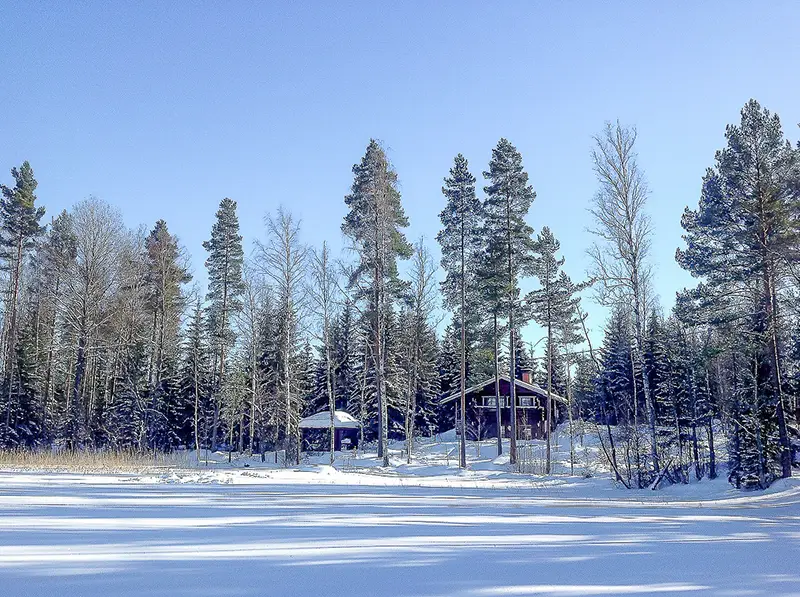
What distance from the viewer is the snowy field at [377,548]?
4.58 meters

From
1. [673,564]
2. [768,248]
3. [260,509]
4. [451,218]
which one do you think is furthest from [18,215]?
[673,564]

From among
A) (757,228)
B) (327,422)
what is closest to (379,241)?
(757,228)

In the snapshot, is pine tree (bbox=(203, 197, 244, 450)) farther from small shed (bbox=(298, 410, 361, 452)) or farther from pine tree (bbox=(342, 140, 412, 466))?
pine tree (bbox=(342, 140, 412, 466))

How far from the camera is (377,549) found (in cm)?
597

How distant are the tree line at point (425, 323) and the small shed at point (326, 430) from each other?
1.99 metres

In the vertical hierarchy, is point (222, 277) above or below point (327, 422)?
above

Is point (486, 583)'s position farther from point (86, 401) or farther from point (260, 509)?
point (86, 401)

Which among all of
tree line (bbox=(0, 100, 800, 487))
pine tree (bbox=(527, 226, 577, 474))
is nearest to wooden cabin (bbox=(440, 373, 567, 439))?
tree line (bbox=(0, 100, 800, 487))

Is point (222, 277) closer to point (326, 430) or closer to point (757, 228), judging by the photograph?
point (326, 430)

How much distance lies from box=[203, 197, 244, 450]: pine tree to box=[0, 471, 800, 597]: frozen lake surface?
2978 cm

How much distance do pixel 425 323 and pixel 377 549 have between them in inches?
1405

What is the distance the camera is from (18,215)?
127ft

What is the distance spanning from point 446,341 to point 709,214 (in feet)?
113

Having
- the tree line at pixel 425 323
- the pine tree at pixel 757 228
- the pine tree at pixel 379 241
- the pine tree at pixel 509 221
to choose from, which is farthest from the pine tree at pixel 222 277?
the pine tree at pixel 757 228
